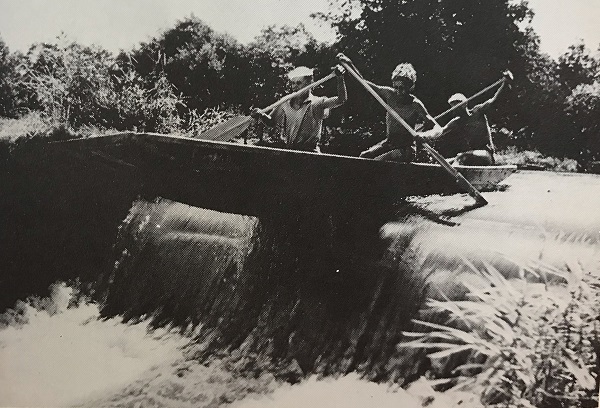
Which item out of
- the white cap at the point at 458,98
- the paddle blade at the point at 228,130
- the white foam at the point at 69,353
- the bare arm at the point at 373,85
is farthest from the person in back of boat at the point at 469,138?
the white foam at the point at 69,353

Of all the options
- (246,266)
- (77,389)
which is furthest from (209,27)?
(77,389)

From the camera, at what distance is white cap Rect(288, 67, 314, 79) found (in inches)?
71.5

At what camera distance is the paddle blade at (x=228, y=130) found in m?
1.86

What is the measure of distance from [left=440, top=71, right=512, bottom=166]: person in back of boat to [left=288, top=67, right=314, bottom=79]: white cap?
1.52 ft

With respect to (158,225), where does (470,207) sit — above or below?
above

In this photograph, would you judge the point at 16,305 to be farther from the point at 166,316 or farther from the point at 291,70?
the point at 291,70

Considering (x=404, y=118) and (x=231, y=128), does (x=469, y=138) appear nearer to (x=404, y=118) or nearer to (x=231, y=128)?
(x=404, y=118)

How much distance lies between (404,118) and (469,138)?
0.70ft

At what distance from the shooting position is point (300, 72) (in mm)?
1825

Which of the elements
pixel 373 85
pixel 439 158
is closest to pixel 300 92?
pixel 373 85

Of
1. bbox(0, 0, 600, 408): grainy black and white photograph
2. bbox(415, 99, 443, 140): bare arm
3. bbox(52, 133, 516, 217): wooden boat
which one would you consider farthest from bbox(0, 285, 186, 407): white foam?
bbox(415, 99, 443, 140): bare arm

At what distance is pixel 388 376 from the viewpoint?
5.48 ft

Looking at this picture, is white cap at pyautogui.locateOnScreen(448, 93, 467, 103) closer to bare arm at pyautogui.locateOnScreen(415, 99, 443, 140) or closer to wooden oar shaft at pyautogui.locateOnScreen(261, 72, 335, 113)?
bare arm at pyautogui.locateOnScreen(415, 99, 443, 140)

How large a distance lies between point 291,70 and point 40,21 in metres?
0.91
